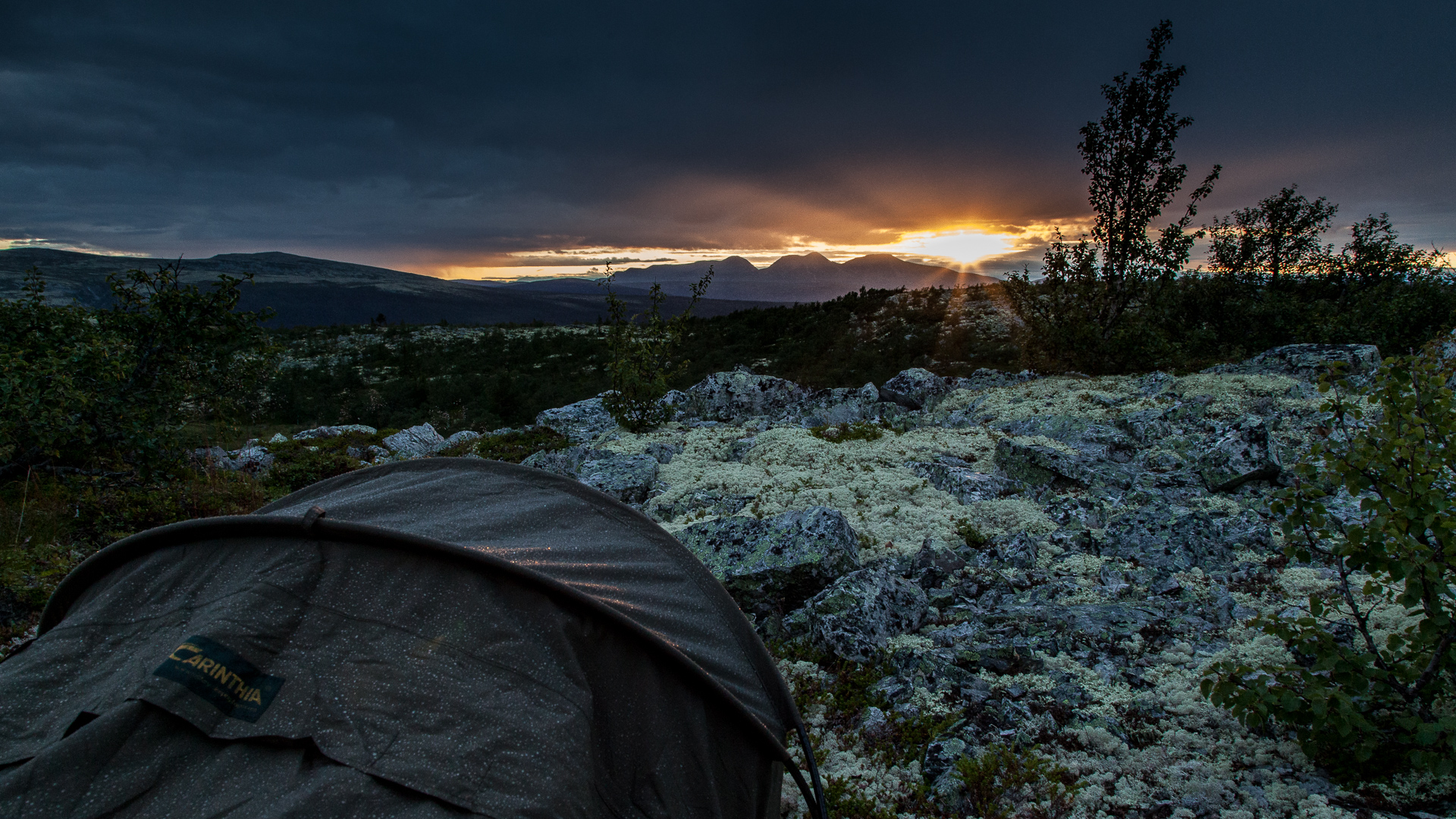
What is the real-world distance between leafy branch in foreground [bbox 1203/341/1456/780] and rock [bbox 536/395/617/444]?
442 inches

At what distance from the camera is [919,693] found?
4.71 metres

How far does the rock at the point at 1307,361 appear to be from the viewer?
39.5ft

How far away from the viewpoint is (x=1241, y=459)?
25.8 feet

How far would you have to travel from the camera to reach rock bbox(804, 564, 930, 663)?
17.5ft

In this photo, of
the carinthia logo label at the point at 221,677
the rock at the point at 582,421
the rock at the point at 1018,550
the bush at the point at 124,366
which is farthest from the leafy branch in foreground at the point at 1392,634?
the bush at the point at 124,366

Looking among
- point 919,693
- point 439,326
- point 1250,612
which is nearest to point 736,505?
point 919,693

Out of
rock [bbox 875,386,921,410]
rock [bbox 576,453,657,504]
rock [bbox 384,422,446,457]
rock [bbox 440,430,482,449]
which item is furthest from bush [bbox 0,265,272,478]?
rock [bbox 875,386,921,410]

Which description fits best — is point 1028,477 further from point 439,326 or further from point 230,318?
point 439,326

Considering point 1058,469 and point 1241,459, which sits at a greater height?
point 1241,459

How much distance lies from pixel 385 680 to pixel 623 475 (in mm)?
6806

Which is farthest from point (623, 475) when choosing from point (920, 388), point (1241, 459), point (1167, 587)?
point (920, 388)

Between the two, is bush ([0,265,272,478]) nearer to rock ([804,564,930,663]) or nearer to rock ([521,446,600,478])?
rock ([521,446,600,478])

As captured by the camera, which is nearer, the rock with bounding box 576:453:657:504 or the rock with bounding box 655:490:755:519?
the rock with bounding box 655:490:755:519

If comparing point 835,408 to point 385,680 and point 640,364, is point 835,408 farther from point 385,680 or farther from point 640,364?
point 385,680
